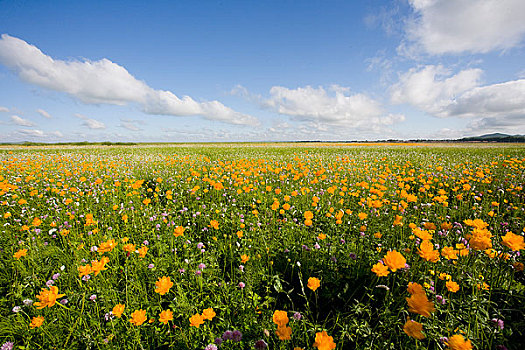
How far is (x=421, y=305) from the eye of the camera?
1.29m

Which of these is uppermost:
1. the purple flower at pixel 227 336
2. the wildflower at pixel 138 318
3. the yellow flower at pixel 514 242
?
the yellow flower at pixel 514 242

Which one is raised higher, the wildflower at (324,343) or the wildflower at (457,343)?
the wildflower at (457,343)

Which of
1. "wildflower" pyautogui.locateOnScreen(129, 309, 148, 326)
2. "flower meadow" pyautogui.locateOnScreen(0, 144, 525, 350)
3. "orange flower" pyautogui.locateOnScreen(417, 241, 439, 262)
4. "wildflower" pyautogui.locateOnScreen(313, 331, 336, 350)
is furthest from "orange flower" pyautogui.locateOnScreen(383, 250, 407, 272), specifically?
"wildflower" pyautogui.locateOnScreen(129, 309, 148, 326)

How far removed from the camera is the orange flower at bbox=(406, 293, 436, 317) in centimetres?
127

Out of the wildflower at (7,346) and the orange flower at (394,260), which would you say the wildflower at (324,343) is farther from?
the wildflower at (7,346)

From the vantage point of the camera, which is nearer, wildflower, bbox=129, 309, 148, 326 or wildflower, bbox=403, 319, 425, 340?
wildflower, bbox=403, 319, 425, 340

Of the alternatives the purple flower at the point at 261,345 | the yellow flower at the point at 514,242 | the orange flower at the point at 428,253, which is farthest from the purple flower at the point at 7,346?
the yellow flower at the point at 514,242

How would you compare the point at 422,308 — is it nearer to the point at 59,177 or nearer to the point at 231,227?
the point at 231,227

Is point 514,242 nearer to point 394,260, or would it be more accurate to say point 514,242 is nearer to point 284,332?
point 394,260

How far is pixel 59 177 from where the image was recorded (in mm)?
6320

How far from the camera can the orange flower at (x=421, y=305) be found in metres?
1.27

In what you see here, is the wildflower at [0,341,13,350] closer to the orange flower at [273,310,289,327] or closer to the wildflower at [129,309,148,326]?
the wildflower at [129,309,148,326]

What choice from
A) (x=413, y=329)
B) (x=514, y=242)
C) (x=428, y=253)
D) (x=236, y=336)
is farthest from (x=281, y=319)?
(x=514, y=242)

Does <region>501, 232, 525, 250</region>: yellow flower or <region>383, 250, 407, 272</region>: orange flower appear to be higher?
<region>501, 232, 525, 250</region>: yellow flower
